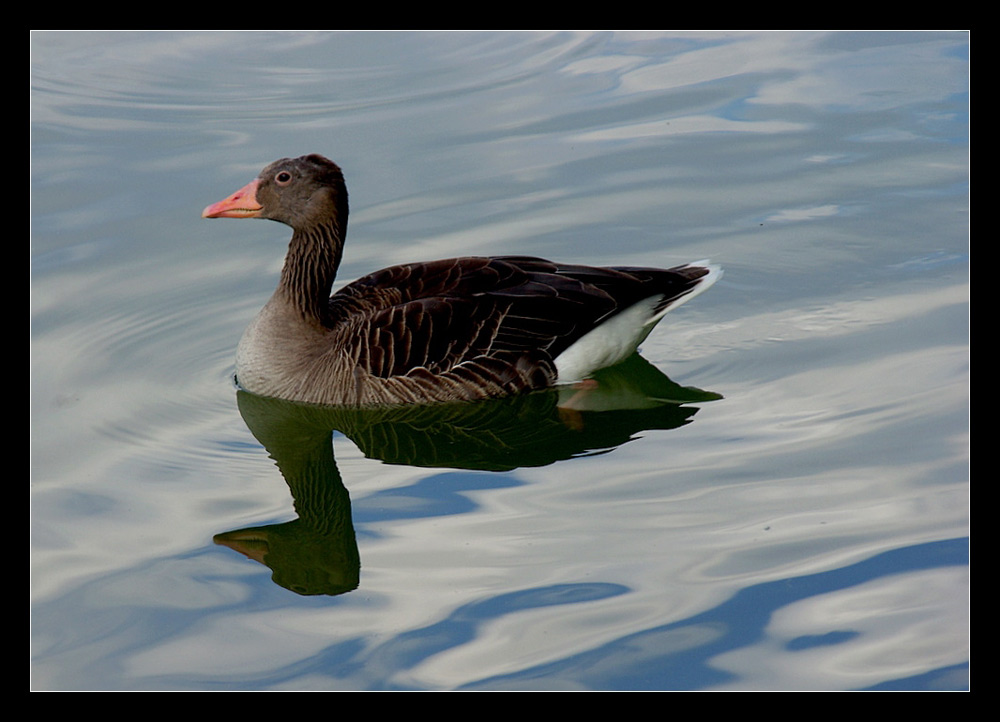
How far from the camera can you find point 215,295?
11.8m

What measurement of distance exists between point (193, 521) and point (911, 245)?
23.4 feet

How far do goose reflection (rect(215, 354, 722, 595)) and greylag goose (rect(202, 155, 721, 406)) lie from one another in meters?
0.13

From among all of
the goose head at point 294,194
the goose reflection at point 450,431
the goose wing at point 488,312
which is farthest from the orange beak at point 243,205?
the goose reflection at point 450,431

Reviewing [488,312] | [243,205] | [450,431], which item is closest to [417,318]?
[488,312]

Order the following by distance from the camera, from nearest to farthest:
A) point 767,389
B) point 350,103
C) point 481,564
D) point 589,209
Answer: point 481,564, point 767,389, point 589,209, point 350,103

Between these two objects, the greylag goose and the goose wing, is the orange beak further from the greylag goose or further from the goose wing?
the goose wing

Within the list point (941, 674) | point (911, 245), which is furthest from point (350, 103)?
point (941, 674)

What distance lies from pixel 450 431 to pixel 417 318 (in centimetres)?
89

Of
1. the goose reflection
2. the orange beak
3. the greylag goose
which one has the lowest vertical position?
the goose reflection

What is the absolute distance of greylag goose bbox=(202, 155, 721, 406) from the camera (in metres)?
10.0

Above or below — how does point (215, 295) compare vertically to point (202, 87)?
below

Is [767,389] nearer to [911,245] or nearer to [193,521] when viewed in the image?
[911,245]

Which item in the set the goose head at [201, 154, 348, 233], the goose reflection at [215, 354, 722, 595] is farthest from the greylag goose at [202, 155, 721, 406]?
the goose reflection at [215, 354, 722, 595]

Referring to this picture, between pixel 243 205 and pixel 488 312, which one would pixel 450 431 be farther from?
pixel 243 205
